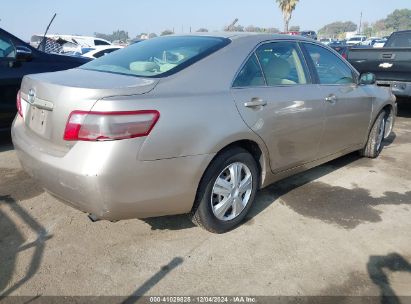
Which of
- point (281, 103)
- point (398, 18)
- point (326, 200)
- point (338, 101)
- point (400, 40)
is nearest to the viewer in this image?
point (281, 103)

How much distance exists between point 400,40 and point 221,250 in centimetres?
877

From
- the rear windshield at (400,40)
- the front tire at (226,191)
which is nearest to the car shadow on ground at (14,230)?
the front tire at (226,191)

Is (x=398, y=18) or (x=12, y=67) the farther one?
(x=398, y=18)

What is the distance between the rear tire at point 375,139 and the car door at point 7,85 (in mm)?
4577

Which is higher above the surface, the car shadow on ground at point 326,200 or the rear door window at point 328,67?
the rear door window at point 328,67

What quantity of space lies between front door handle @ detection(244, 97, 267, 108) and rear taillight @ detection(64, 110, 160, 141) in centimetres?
86

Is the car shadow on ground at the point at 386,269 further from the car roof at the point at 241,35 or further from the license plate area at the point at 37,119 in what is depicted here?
the license plate area at the point at 37,119

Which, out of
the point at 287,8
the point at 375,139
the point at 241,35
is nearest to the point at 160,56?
the point at 241,35

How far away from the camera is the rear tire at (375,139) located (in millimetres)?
5051

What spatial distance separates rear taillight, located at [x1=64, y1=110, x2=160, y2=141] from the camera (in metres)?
2.34

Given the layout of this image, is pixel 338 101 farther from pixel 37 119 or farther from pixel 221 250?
pixel 37 119

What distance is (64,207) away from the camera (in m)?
3.55

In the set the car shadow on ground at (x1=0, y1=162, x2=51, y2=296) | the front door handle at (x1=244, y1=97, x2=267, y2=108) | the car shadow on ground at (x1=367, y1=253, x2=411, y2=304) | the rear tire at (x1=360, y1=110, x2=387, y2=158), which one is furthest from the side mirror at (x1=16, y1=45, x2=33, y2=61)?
the car shadow on ground at (x1=367, y1=253, x2=411, y2=304)

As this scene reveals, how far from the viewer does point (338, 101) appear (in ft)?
13.2
